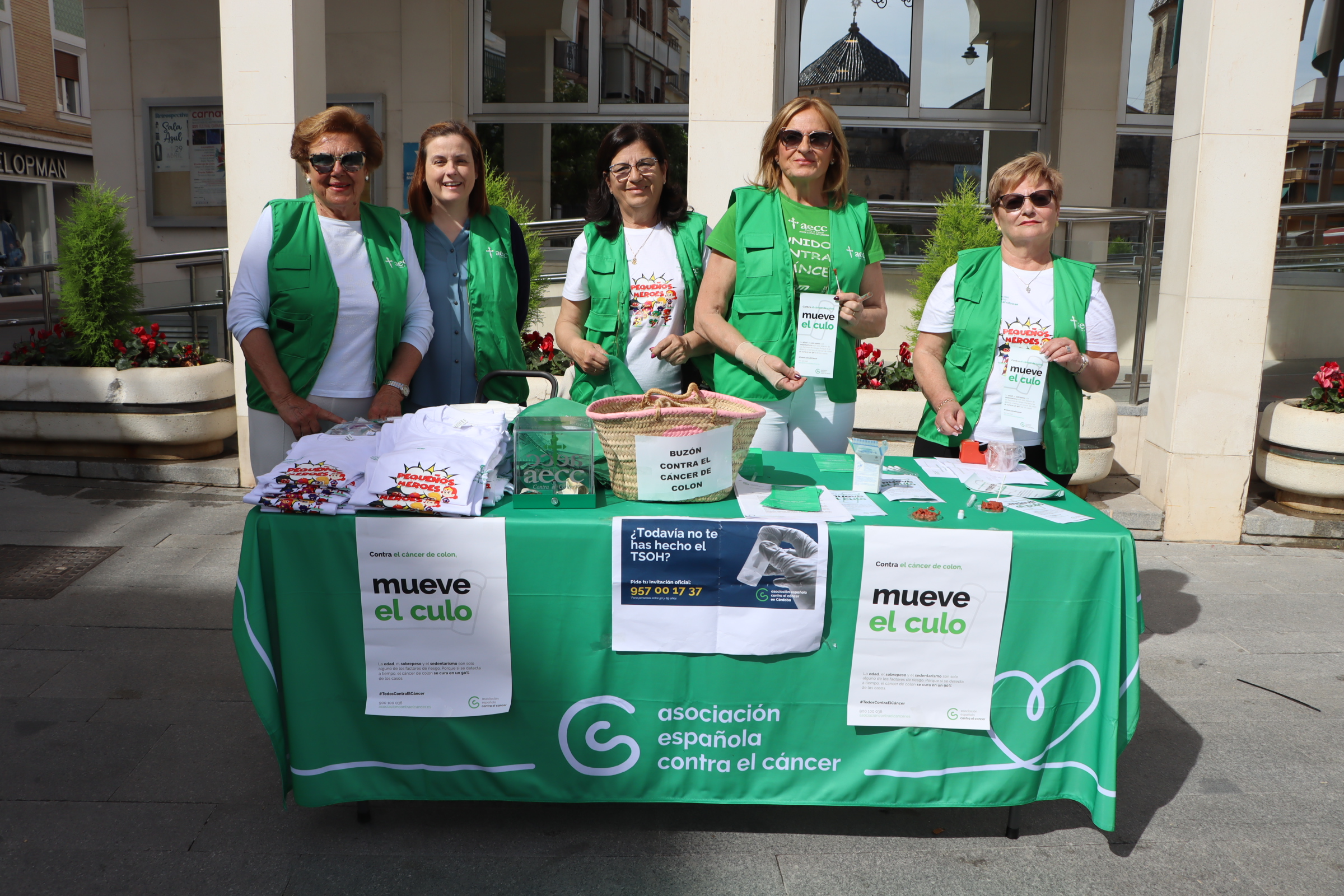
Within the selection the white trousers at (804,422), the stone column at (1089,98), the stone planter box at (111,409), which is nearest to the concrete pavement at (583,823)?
the white trousers at (804,422)

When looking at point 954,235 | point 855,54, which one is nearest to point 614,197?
point 954,235

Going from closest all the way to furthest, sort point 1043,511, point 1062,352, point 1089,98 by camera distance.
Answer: point 1043,511 → point 1062,352 → point 1089,98

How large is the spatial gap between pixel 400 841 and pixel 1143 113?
10.9 meters

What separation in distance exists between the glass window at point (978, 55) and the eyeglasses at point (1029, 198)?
7602 mm

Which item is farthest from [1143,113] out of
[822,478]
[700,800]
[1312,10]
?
[700,800]

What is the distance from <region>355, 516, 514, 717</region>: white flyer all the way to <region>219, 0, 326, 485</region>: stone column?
4.19 m

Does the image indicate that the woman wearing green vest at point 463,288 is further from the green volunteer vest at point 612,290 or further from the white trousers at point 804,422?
the white trousers at point 804,422

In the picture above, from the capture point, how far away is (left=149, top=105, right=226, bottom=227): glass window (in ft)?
33.9

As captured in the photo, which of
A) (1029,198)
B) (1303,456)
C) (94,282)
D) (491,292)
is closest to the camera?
(1029,198)

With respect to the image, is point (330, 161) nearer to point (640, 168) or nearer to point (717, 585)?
point (640, 168)

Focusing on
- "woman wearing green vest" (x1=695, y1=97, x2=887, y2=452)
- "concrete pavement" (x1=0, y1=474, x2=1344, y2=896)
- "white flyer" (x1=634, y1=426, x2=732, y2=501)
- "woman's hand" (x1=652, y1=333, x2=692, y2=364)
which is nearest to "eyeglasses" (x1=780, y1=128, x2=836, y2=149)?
"woman wearing green vest" (x1=695, y1=97, x2=887, y2=452)

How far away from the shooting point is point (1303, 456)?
19.8 ft

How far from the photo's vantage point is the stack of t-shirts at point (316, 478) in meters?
2.66

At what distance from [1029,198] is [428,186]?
2150 millimetres
